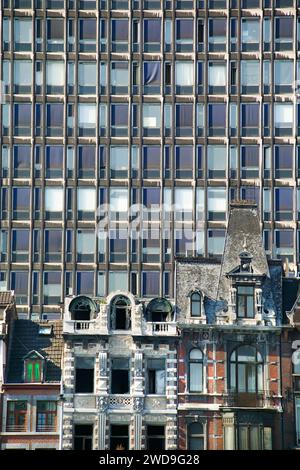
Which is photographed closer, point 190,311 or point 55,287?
point 190,311

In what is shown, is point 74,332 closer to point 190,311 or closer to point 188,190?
point 190,311

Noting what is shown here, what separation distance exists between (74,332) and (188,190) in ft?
185

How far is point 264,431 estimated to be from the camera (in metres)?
108

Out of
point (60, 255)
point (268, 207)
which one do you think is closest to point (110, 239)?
point (60, 255)

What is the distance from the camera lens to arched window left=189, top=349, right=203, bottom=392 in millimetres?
108750

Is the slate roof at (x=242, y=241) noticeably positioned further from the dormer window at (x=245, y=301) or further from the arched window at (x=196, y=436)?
the arched window at (x=196, y=436)

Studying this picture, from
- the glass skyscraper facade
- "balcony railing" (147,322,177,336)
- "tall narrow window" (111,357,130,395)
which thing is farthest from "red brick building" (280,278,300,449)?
the glass skyscraper facade

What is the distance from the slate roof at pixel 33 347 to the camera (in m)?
110

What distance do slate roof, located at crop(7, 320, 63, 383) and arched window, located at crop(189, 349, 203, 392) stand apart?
353 inches

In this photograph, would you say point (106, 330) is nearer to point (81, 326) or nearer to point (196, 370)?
point (81, 326)

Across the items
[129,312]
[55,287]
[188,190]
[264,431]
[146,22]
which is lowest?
[264,431]

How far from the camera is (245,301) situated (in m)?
111

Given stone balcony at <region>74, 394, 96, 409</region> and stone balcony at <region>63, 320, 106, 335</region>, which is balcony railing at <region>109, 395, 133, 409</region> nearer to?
stone balcony at <region>74, 394, 96, 409</region>

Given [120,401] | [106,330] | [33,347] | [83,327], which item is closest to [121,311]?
[106,330]
